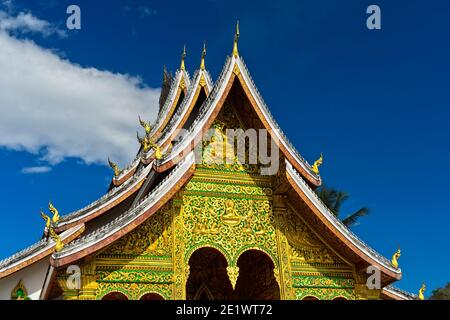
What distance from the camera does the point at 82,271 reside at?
802 centimetres

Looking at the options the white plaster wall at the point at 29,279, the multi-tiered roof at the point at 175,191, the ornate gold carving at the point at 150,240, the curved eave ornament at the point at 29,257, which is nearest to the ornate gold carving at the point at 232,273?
the ornate gold carving at the point at 150,240

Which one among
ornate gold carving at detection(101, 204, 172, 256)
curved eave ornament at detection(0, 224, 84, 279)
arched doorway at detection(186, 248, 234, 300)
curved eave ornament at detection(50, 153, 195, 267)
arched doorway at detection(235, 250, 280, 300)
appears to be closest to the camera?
curved eave ornament at detection(50, 153, 195, 267)

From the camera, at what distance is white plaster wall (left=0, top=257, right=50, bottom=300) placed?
37.4 ft

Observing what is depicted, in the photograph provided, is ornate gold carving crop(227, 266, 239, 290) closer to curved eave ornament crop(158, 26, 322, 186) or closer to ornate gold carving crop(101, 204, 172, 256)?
ornate gold carving crop(101, 204, 172, 256)

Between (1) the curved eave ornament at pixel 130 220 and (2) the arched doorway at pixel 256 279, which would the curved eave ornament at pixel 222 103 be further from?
(2) the arched doorway at pixel 256 279

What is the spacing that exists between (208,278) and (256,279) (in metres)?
1.48

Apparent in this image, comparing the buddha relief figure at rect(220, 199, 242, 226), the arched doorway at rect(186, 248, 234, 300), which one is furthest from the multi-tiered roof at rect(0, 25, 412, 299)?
the arched doorway at rect(186, 248, 234, 300)

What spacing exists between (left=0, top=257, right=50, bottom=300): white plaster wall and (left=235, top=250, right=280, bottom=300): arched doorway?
175 inches

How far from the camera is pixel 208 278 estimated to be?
38.8ft

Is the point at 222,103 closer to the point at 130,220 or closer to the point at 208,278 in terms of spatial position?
the point at 130,220
